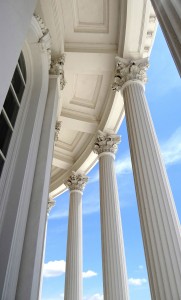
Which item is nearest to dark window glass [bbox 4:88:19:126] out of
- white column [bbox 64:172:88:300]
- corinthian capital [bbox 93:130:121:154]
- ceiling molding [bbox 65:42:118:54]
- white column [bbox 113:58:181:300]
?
white column [bbox 113:58:181:300]

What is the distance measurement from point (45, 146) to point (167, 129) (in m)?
33.3

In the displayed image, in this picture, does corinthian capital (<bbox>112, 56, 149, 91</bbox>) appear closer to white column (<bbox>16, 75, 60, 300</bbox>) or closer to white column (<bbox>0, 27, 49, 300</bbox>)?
white column (<bbox>0, 27, 49, 300</bbox>)

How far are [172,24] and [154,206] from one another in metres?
6.35

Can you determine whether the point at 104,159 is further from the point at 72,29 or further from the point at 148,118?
the point at 72,29

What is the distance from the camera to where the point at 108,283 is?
13.4 meters

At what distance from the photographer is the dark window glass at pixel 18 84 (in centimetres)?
1073

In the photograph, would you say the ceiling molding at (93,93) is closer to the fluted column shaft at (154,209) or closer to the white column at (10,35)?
the fluted column shaft at (154,209)

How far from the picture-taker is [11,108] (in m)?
10.3

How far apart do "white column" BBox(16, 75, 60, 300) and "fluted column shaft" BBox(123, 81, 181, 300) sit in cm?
390

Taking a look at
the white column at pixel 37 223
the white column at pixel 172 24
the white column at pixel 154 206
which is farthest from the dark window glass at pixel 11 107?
the white column at pixel 172 24

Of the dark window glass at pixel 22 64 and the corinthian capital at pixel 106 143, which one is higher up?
the corinthian capital at pixel 106 143

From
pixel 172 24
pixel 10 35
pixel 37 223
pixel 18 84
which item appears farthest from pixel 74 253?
pixel 172 24

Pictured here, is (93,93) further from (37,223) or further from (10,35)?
(10,35)

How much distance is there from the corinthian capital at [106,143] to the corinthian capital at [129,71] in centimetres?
607
